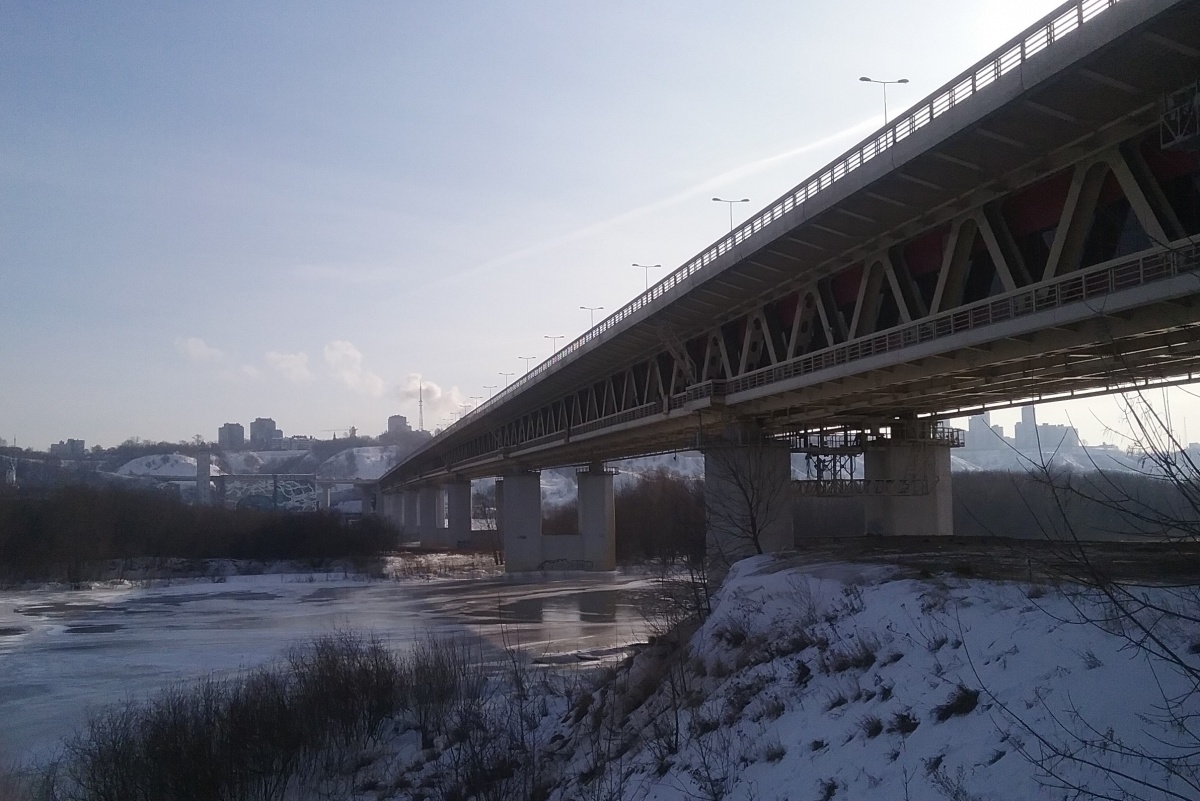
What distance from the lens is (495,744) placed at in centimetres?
1734

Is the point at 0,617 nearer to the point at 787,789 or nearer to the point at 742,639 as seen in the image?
the point at 742,639

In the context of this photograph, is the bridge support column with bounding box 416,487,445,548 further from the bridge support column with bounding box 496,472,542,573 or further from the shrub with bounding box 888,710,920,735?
the shrub with bounding box 888,710,920,735

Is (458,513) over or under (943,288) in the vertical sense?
under

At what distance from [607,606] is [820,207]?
3078 cm

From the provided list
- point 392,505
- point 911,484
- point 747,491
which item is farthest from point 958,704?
point 392,505

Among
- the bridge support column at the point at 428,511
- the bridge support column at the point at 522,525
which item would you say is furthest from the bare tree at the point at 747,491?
the bridge support column at the point at 428,511

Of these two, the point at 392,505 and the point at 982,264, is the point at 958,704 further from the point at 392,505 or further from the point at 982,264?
the point at 392,505

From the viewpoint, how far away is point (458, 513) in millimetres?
119375

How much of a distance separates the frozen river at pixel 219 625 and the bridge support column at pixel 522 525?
5278 millimetres

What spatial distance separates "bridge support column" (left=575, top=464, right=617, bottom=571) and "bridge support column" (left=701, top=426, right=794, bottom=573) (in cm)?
3783

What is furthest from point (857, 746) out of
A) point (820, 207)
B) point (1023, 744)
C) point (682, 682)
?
point (820, 207)

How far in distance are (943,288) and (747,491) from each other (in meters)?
14.6

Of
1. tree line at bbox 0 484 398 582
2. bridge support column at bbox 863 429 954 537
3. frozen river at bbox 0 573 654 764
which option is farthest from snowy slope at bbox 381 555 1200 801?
tree line at bbox 0 484 398 582

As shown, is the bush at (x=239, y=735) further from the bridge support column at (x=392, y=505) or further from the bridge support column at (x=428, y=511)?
the bridge support column at (x=392, y=505)
